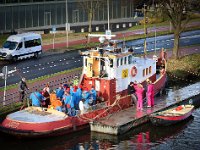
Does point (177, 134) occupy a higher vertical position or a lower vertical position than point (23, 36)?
lower

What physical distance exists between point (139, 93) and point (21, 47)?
2248cm

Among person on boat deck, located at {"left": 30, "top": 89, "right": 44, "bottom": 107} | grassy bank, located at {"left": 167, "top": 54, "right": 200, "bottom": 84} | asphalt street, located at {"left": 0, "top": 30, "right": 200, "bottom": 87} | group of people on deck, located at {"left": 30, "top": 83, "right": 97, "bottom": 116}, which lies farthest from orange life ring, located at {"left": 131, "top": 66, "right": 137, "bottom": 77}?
asphalt street, located at {"left": 0, "top": 30, "right": 200, "bottom": 87}

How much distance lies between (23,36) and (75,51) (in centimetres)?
784

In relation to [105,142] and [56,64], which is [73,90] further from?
[56,64]

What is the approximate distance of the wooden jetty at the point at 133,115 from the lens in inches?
1431

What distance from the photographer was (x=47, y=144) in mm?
34812

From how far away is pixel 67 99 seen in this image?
120 ft

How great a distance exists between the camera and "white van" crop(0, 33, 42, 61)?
57438mm

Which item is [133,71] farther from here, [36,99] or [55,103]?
[36,99]

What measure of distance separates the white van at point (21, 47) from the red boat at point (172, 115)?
22558 millimetres

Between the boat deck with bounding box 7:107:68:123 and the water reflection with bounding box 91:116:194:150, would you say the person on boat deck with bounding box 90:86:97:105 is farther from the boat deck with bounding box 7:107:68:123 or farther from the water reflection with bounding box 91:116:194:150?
the boat deck with bounding box 7:107:68:123

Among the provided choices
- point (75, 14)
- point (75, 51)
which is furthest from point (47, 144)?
point (75, 14)

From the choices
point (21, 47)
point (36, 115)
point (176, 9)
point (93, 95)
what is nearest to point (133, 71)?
point (93, 95)

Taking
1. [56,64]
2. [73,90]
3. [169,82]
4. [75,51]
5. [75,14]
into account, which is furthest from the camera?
[75,14]
